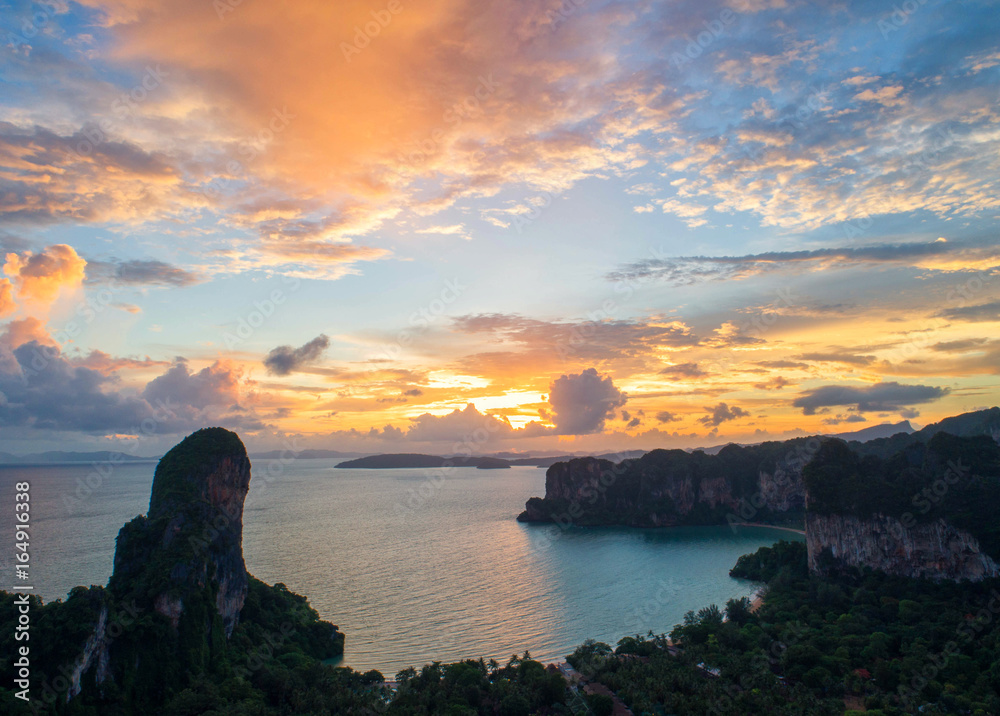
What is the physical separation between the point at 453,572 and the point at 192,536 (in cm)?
4020

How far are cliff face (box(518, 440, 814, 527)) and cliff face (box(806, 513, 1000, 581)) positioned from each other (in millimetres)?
57018

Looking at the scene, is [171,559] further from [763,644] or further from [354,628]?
[763,644]

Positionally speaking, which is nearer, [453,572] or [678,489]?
[453,572]

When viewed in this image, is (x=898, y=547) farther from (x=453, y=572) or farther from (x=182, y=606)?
(x=182, y=606)

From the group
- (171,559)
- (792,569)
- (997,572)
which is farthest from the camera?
(792,569)

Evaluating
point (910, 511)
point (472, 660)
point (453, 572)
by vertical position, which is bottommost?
point (453, 572)

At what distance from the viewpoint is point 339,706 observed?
102 ft

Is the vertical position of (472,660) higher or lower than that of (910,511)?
lower

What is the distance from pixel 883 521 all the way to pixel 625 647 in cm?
4045

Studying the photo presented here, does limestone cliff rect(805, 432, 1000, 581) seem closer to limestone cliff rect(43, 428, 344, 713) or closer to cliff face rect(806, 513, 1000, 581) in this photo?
cliff face rect(806, 513, 1000, 581)

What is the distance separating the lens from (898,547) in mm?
61625

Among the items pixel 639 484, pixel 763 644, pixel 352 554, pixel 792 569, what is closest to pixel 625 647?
pixel 763 644

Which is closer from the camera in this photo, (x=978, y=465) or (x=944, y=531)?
(x=944, y=531)

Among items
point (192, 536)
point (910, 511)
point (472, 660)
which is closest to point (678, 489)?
point (910, 511)
